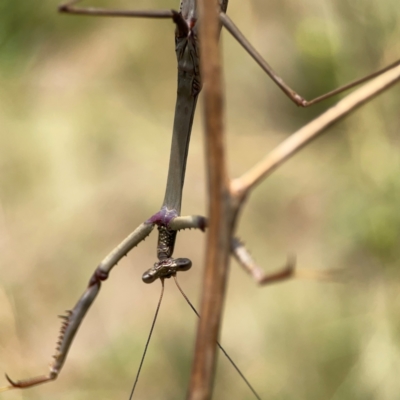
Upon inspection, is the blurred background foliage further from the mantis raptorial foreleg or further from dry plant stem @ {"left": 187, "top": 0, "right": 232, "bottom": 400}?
dry plant stem @ {"left": 187, "top": 0, "right": 232, "bottom": 400}

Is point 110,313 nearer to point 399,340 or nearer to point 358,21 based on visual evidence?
point 399,340

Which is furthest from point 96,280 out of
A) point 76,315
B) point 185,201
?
point 185,201

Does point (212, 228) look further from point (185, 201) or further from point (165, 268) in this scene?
point (185, 201)

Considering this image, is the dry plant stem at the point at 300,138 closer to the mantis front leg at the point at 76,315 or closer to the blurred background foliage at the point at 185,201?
the mantis front leg at the point at 76,315

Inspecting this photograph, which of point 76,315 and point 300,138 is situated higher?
point 300,138

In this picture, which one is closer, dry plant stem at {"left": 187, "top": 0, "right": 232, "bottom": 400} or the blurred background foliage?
dry plant stem at {"left": 187, "top": 0, "right": 232, "bottom": 400}

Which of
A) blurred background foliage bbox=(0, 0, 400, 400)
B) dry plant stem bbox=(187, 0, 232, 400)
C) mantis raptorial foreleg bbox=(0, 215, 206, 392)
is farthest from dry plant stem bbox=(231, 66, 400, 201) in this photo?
blurred background foliage bbox=(0, 0, 400, 400)

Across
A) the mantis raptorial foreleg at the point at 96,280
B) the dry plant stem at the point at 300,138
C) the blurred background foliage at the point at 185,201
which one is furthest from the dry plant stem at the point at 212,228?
the blurred background foliage at the point at 185,201
